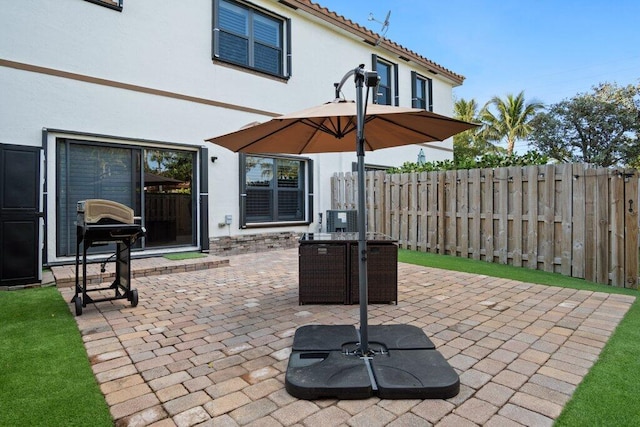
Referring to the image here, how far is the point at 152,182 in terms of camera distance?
22.4ft

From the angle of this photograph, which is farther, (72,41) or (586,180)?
(72,41)

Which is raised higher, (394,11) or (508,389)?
(394,11)

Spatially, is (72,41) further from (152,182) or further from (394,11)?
(394,11)

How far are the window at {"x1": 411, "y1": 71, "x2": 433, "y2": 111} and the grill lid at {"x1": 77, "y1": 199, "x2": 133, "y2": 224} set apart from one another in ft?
34.8

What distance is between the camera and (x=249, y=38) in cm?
816

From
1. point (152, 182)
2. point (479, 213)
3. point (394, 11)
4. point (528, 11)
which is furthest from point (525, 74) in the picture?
point (152, 182)

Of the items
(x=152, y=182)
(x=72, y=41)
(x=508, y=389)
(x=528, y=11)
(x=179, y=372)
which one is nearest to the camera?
(x=508, y=389)

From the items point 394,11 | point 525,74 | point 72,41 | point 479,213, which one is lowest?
point 479,213

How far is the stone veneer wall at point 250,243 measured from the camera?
25.0ft

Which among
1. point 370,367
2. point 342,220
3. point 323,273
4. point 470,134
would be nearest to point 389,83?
point 342,220

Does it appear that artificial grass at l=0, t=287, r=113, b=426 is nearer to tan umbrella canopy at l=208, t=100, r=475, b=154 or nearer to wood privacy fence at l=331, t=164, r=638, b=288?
tan umbrella canopy at l=208, t=100, r=475, b=154

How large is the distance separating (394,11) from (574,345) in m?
10.3

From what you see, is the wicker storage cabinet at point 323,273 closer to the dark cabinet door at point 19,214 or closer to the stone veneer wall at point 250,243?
the stone veneer wall at point 250,243

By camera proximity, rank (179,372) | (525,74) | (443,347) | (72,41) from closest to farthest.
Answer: (179,372), (443,347), (72,41), (525,74)
